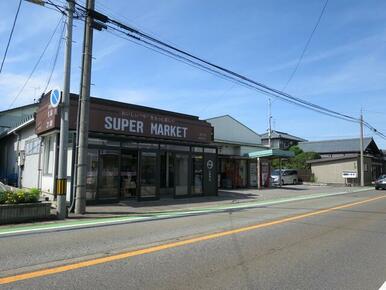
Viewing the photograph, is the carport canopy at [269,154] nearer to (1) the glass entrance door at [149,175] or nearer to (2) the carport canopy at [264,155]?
(2) the carport canopy at [264,155]

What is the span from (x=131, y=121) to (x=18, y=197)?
8644 mm

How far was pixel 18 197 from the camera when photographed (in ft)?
41.3

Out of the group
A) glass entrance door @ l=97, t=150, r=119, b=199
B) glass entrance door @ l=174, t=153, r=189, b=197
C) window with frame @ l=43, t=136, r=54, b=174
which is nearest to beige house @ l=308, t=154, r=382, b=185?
glass entrance door @ l=174, t=153, r=189, b=197

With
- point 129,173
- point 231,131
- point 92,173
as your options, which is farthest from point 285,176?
point 92,173

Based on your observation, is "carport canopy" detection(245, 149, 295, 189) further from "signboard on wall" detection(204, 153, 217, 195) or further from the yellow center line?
the yellow center line

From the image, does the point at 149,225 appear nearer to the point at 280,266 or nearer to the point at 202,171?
the point at 280,266

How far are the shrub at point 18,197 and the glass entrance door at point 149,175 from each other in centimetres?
635

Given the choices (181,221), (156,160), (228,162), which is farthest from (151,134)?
(228,162)

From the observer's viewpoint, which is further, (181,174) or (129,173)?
(181,174)

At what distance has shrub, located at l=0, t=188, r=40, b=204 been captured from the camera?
1232 centimetres

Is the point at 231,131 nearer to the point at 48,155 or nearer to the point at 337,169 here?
the point at 337,169

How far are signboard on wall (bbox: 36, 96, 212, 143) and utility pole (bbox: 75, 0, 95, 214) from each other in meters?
2.97

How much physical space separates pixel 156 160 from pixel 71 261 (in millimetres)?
12910

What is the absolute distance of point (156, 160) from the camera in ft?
64.7
